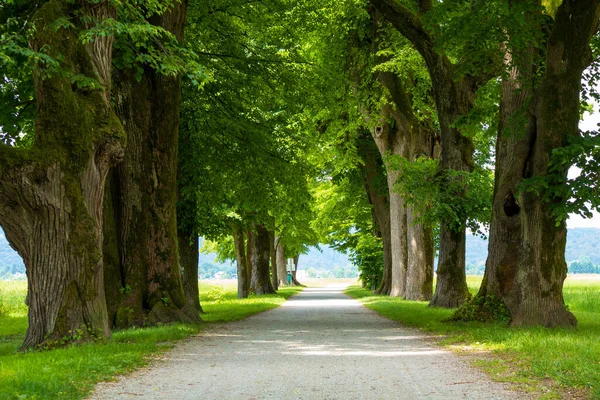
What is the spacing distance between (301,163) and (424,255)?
7.35 metres

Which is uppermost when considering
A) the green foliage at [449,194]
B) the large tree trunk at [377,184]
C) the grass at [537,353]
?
the large tree trunk at [377,184]

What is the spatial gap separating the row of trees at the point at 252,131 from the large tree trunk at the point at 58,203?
3 centimetres

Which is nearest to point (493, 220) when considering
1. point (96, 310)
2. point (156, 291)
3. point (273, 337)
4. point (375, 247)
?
point (273, 337)

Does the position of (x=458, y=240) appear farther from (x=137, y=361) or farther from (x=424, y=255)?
(x=137, y=361)

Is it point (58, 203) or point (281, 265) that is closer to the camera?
point (58, 203)

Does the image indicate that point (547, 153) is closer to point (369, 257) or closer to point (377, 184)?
point (377, 184)

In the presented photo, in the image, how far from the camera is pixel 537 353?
31.5 ft

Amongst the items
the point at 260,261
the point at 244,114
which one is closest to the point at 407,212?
the point at 244,114

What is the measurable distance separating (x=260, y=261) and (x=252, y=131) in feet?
64.9

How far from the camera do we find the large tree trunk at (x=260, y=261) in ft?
128

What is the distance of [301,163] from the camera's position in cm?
2231

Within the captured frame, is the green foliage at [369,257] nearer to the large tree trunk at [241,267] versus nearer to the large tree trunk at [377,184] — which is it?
the large tree trunk at [377,184]

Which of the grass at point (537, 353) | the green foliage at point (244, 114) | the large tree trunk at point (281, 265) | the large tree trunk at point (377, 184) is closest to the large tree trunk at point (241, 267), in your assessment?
the large tree trunk at point (377, 184)

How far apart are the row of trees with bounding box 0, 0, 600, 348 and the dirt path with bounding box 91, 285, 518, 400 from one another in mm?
2224
